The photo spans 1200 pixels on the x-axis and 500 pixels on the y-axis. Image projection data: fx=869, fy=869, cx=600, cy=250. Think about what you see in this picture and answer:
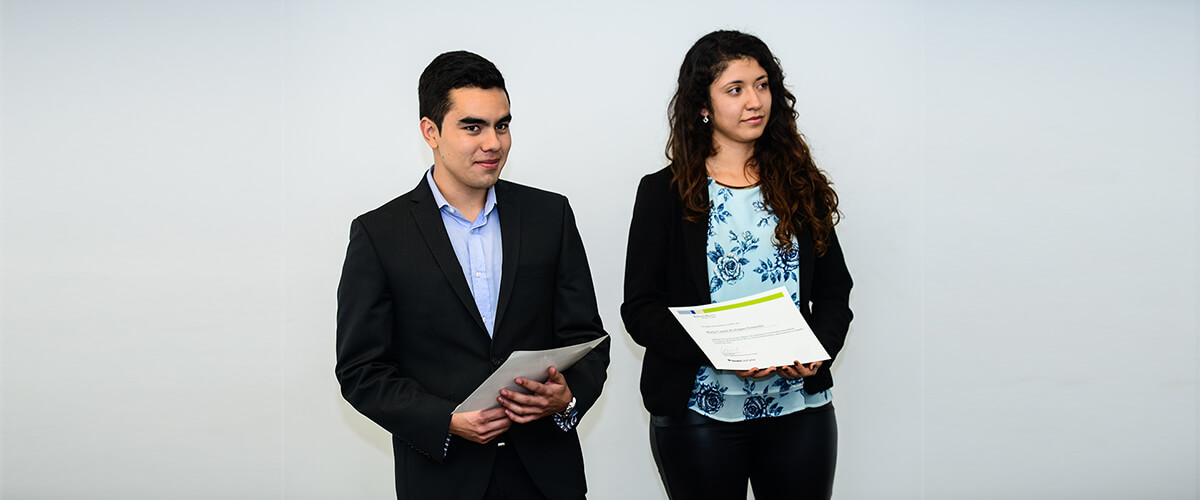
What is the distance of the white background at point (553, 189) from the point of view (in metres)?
3.27

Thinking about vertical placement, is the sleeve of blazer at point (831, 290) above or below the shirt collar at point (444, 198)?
below

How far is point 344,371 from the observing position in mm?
1793

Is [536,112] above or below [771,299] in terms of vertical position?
above

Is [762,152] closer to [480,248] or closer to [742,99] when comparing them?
[742,99]

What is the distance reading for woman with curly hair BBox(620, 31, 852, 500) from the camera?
2148mm

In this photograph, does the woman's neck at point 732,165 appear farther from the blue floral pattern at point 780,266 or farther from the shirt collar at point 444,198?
the shirt collar at point 444,198

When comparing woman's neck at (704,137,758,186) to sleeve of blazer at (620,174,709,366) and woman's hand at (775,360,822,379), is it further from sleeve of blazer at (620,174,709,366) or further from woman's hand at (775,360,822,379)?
woman's hand at (775,360,822,379)

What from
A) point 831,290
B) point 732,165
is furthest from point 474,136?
point 831,290

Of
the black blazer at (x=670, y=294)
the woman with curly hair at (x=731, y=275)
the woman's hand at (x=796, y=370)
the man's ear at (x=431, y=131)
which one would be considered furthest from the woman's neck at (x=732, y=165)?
the man's ear at (x=431, y=131)

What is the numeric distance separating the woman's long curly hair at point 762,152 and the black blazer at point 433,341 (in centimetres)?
52

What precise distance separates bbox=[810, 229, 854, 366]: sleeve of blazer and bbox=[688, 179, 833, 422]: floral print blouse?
0.37ft
